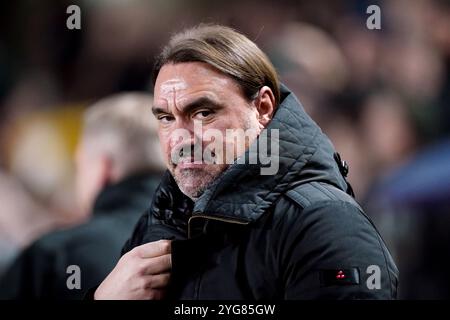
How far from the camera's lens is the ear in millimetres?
1265

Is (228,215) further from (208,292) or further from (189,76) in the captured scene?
(189,76)

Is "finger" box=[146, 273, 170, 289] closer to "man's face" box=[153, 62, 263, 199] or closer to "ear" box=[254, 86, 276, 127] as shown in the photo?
"man's face" box=[153, 62, 263, 199]

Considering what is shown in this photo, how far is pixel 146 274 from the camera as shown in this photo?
3.94 ft

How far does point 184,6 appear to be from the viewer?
2.43 metres

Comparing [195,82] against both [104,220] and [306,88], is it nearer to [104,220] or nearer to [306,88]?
[104,220]

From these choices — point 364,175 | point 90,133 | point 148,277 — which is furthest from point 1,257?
point 148,277

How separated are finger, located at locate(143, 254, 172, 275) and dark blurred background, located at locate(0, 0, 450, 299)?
1.09 m

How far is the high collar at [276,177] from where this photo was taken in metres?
1.14

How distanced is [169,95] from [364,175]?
1209 mm

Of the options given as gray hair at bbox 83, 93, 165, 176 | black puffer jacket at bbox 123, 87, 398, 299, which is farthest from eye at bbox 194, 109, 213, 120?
gray hair at bbox 83, 93, 165, 176

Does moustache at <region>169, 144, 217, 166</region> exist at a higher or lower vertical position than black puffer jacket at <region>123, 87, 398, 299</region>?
higher

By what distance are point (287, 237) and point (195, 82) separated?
0.97 feet

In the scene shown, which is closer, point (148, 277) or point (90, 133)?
point (148, 277)

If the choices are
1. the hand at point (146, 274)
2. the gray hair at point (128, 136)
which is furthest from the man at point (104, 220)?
the hand at point (146, 274)
